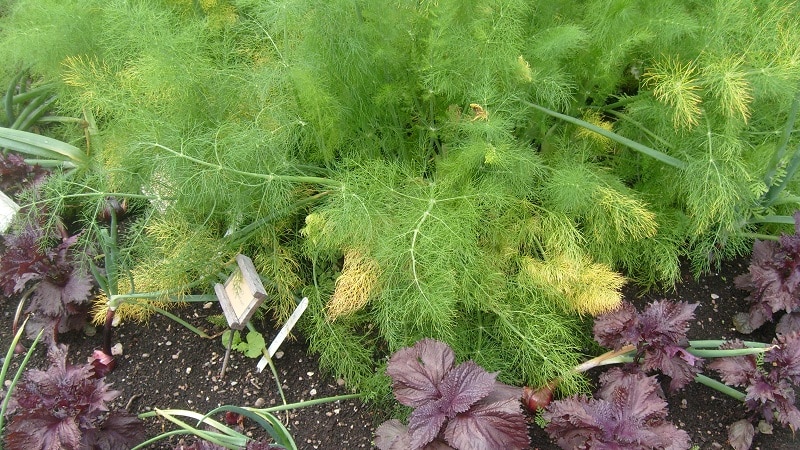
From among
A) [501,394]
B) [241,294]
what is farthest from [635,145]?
[241,294]

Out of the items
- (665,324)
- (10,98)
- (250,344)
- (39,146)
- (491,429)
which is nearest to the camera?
(491,429)

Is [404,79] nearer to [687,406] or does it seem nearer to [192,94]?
[192,94]

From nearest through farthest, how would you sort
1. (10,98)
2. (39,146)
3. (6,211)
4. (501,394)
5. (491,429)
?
(491,429) < (501,394) < (6,211) < (39,146) < (10,98)

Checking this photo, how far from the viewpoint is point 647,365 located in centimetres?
176

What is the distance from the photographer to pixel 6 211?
2176 millimetres

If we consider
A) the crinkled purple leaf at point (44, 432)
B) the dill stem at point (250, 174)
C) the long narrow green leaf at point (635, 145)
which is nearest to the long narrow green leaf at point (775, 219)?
the long narrow green leaf at point (635, 145)

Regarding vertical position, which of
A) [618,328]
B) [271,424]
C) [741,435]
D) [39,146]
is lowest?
[741,435]

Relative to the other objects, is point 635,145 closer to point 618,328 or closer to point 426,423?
point 618,328

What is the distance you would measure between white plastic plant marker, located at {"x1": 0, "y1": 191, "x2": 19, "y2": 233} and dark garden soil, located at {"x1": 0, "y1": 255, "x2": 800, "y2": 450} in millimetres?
311

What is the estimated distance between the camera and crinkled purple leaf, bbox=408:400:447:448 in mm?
1551

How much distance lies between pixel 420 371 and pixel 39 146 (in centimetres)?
164

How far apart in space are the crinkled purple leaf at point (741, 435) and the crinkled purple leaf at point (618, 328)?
38 centimetres

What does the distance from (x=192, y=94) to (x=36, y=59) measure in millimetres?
819

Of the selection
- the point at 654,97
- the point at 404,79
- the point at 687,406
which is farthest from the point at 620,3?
the point at 687,406
